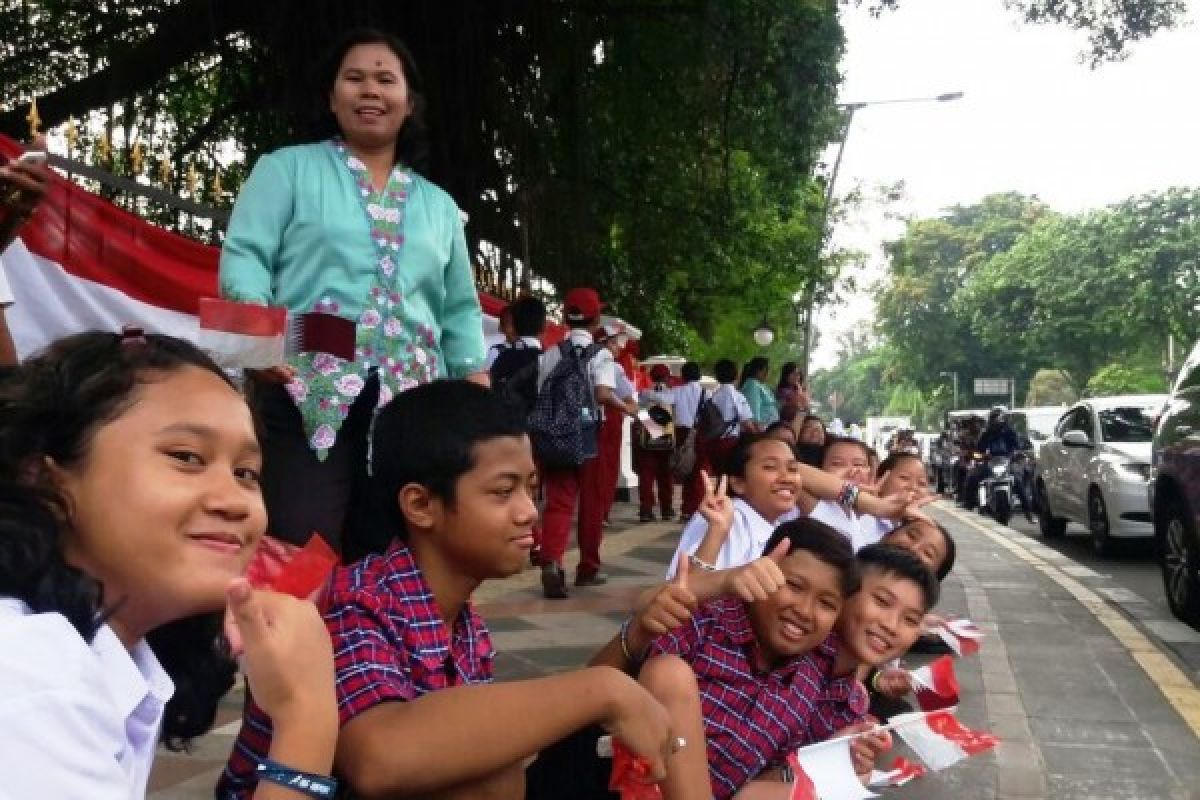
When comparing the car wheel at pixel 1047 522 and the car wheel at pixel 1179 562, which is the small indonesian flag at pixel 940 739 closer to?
the car wheel at pixel 1179 562

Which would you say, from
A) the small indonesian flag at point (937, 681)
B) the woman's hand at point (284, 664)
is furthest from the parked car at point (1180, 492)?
the woman's hand at point (284, 664)

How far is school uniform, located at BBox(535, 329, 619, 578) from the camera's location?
23.3 feet

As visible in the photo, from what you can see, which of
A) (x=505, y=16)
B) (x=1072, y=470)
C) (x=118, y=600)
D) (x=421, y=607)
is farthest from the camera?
(x=1072, y=470)

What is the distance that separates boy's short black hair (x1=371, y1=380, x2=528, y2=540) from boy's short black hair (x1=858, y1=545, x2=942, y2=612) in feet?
5.30

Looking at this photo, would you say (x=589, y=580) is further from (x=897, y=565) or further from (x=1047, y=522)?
(x=1047, y=522)

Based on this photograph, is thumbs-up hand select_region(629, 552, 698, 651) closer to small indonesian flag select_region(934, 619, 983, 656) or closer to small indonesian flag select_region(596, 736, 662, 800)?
small indonesian flag select_region(596, 736, 662, 800)

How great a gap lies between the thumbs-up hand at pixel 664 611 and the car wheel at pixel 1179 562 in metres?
5.27

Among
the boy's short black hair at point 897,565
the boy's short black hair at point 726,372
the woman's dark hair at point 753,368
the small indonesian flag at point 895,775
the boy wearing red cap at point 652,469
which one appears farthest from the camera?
the woman's dark hair at point 753,368

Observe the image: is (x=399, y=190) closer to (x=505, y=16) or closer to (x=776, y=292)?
(x=505, y=16)

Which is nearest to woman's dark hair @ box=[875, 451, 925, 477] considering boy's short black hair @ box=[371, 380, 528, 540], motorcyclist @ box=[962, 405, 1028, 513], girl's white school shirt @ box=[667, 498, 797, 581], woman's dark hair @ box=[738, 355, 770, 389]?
girl's white school shirt @ box=[667, 498, 797, 581]

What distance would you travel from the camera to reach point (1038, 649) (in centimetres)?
657

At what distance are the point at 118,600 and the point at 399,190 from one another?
6.18 feet

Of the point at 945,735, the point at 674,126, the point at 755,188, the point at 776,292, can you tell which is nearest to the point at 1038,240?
the point at 776,292

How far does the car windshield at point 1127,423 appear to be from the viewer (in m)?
12.2
